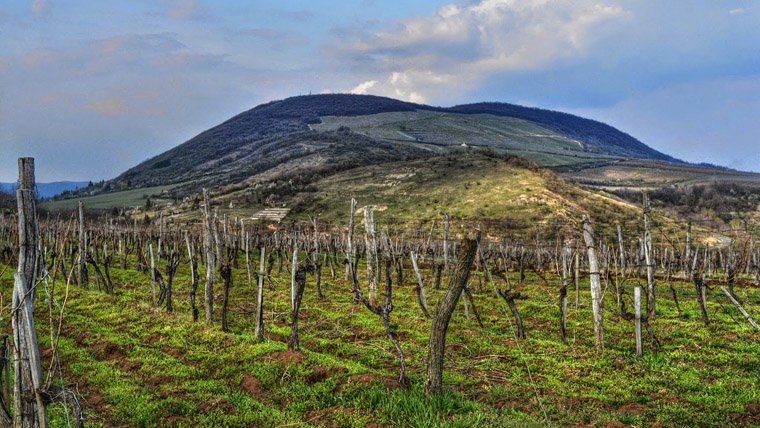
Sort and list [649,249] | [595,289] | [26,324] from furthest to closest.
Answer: [649,249]
[595,289]
[26,324]

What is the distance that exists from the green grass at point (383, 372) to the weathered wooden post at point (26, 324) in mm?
415

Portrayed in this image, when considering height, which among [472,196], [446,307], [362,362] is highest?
[472,196]

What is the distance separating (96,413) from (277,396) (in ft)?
9.30

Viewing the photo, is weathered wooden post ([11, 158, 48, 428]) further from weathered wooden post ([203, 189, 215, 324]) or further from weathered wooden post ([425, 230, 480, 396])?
weathered wooden post ([203, 189, 215, 324])

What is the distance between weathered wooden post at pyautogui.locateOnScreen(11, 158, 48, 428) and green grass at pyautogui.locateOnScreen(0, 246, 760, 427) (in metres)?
0.41

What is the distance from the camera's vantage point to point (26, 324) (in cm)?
483

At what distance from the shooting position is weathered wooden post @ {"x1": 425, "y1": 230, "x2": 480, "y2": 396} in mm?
6684

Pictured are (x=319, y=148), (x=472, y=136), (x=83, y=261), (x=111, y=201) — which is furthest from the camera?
(x=472, y=136)

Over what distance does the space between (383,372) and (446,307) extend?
110 inches

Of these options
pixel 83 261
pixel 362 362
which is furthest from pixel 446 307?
pixel 83 261

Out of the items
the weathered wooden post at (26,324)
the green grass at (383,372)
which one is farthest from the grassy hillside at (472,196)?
the weathered wooden post at (26,324)

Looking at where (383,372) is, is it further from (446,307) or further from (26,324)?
(26,324)

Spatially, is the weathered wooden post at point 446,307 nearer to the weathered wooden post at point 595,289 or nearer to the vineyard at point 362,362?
the vineyard at point 362,362

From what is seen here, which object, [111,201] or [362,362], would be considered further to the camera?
[111,201]
